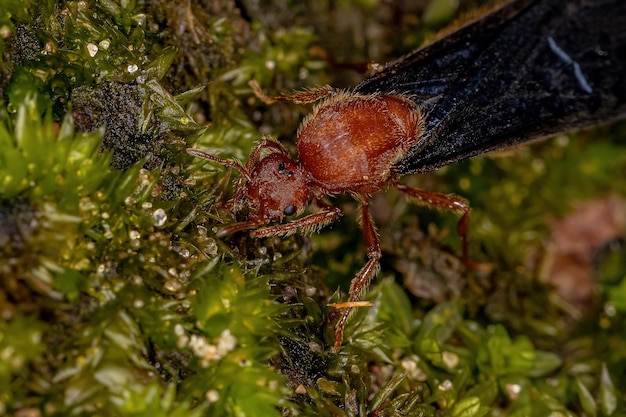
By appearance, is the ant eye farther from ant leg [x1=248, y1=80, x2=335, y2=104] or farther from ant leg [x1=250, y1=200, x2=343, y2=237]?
ant leg [x1=248, y1=80, x2=335, y2=104]

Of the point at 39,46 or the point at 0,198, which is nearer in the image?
the point at 0,198

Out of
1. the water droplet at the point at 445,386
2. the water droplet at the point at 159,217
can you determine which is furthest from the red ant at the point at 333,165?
the water droplet at the point at 445,386

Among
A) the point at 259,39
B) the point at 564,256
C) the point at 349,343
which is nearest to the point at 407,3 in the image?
the point at 259,39

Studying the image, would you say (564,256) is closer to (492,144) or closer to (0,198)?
(492,144)

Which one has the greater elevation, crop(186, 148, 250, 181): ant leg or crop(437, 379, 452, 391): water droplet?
crop(186, 148, 250, 181): ant leg

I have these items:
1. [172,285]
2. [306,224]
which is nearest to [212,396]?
[172,285]

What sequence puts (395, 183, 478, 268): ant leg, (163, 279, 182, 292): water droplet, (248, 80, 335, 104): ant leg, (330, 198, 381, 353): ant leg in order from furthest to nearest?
(395, 183, 478, 268): ant leg
(248, 80, 335, 104): ant leg
(330, 198, 381, 353): ant leg
(163, 279, 182, 292): water droplet

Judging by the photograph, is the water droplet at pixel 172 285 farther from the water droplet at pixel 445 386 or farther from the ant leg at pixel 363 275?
the water droplet at pixel 445 386

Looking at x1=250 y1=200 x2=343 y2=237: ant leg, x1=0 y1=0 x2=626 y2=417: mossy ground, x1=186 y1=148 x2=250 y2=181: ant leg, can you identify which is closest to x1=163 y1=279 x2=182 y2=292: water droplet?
x1=0 y1=0 x2=626 y2=417: mossy ground

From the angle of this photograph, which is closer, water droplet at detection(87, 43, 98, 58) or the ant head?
water droplet at detection(87, 43, 98, 58)
